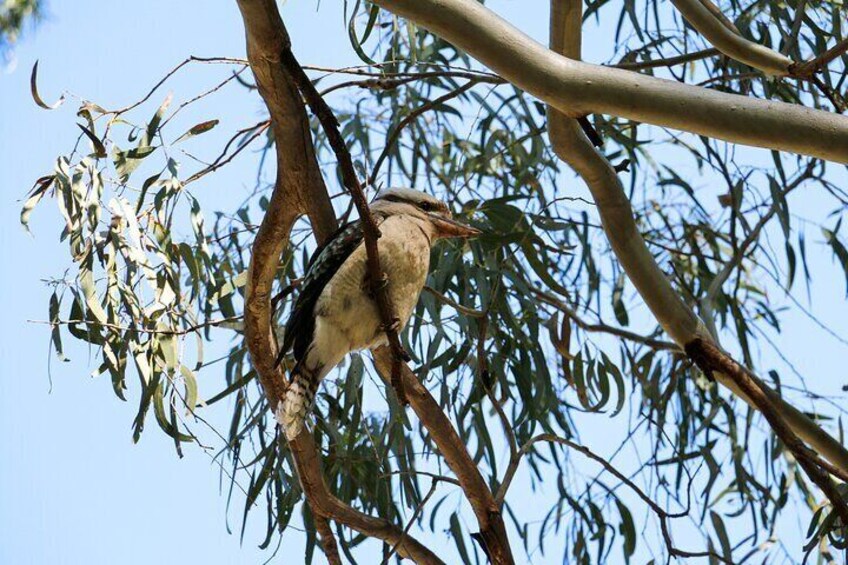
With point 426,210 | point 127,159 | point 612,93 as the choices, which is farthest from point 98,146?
point 612,93

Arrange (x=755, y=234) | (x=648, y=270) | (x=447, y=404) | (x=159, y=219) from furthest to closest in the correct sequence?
1. (x=755, y=234)
2. (x=447, y=404)
3. (x=159, y=219)
4. (x=648, y=270)

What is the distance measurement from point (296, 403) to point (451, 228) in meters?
0.66

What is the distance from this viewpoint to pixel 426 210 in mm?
2723

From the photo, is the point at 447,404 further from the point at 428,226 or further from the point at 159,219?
the point at 159,219

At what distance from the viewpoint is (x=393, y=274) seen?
244 cm

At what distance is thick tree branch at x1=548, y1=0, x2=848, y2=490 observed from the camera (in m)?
2.12

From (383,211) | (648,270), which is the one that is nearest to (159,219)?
(383,211)

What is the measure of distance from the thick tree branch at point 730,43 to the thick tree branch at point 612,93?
0.36m

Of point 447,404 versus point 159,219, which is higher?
point 159,219

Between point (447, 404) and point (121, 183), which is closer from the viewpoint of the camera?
point (121, 183)

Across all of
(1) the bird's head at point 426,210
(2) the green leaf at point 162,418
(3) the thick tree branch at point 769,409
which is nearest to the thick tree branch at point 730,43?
(3) the thick tree branch at point 769,409

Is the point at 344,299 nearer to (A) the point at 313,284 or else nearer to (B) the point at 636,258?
(A) the point at 313,284

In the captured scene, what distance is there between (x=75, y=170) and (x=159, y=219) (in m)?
0.22

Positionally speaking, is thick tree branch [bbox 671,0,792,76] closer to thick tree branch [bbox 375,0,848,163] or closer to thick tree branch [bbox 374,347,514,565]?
thick tree branch [bbox 375,0,848,163]
